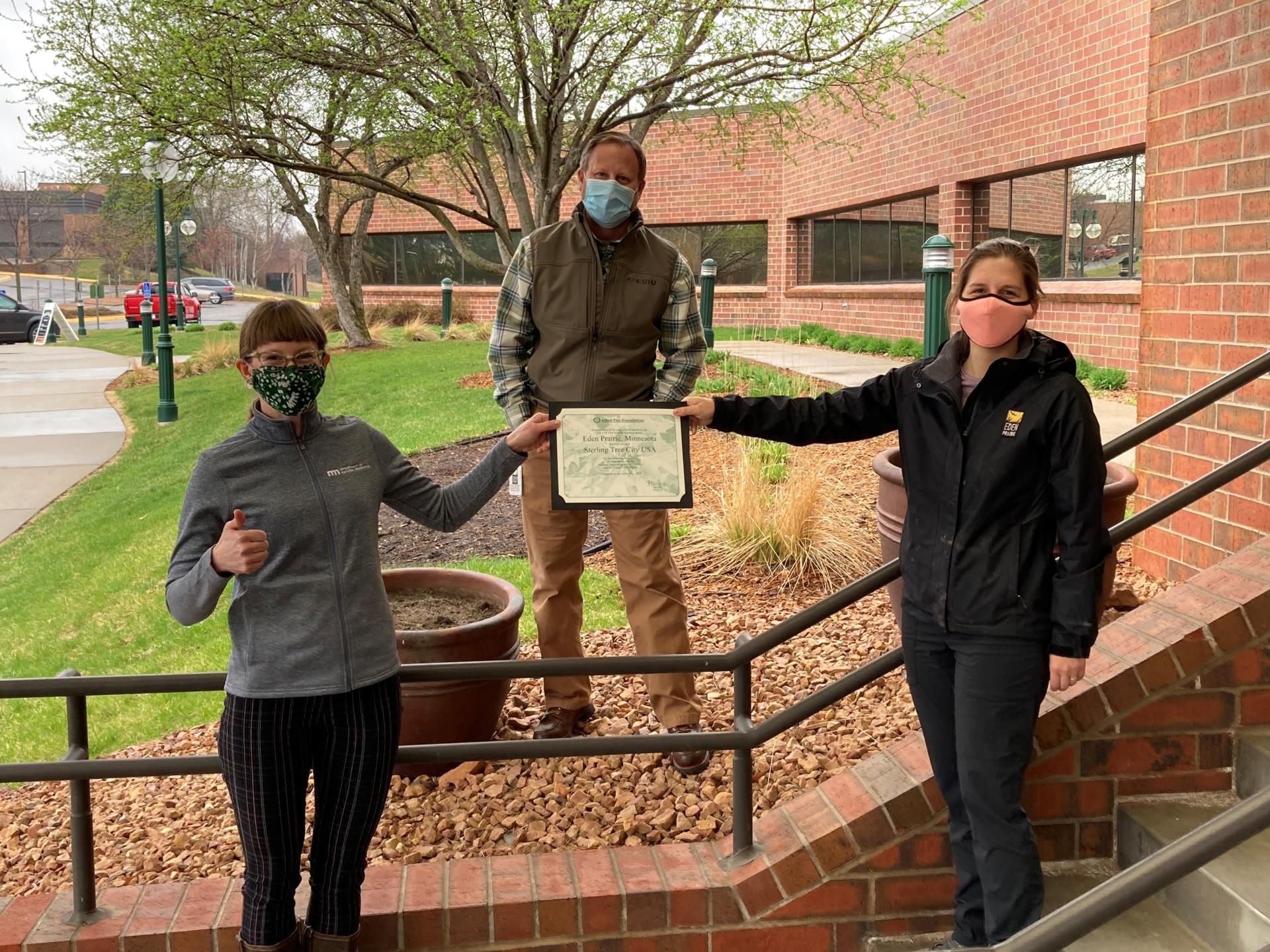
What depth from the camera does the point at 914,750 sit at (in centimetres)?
326

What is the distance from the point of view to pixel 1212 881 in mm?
2797

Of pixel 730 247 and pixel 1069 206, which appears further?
pixel 730 247

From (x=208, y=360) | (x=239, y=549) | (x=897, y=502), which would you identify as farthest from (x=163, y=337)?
(x=239, y=549)

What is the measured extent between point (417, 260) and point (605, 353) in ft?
85.0

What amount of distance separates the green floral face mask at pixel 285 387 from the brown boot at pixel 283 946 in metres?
1.21

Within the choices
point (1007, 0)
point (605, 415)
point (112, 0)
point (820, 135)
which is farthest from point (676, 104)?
point (820, 135)

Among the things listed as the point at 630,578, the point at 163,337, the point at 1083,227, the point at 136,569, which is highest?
the point at 1083,227

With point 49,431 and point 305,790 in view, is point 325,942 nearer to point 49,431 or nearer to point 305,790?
point 305,790

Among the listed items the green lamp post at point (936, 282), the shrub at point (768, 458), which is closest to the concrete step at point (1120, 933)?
the shrub at point (768, 458)

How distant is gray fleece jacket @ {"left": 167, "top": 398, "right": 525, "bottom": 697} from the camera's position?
8.14ft

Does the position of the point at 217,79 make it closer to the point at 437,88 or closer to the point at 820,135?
the point at 437,88

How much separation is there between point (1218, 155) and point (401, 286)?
83.8 feet

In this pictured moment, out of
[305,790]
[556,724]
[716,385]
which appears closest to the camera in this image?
[305,790]

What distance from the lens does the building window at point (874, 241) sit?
57.7ft
